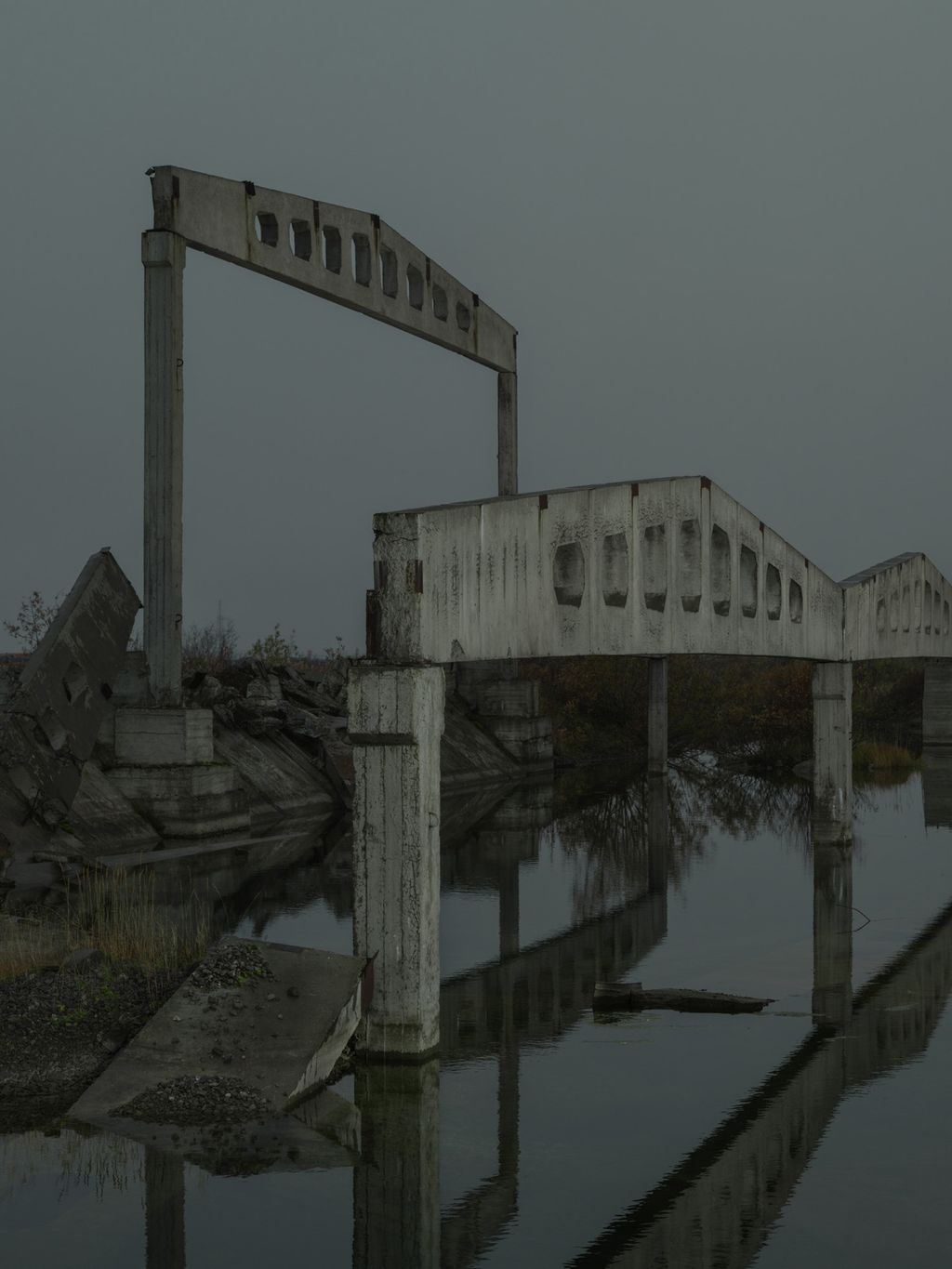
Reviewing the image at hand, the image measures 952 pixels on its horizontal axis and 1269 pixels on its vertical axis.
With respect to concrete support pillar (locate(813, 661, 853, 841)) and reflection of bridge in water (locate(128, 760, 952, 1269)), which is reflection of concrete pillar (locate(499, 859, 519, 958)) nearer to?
reflection of bridge in water (locate(128, 760, 952, 1269))

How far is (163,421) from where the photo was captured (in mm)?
21562

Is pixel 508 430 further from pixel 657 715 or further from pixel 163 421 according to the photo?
pixel 163 421

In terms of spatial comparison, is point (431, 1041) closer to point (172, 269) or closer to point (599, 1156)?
point (599, 1156)

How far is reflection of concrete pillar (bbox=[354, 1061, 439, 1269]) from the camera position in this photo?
7.45 m

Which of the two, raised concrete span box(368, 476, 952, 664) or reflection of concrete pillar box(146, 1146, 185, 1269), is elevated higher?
raised concrete span box(368, 476, 952, 664)

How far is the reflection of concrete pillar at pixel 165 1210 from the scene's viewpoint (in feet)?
23.6

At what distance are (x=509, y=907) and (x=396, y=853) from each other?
298 inches

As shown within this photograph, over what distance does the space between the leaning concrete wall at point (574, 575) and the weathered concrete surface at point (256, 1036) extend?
2.33m

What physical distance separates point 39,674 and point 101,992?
942 cm

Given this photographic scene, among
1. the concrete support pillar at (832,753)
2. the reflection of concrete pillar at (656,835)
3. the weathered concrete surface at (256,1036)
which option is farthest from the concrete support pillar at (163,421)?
the weathered concrete surface at (256,1036)

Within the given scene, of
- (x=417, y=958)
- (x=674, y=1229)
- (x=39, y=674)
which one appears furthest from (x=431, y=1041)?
(x=39, y=674)

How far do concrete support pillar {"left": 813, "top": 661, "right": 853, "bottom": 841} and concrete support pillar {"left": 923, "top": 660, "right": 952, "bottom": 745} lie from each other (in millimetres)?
19933

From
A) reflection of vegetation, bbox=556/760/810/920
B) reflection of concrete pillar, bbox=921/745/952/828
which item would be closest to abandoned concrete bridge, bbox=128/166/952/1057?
reflection of vegetation, bbox=556/760/810/920

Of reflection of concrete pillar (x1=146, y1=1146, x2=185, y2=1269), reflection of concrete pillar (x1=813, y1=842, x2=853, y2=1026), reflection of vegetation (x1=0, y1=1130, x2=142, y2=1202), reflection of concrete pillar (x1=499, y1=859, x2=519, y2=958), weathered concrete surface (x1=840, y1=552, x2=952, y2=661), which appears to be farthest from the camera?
weathered concrete surface (x1=840, y1=552, x2=952, y2=661)
